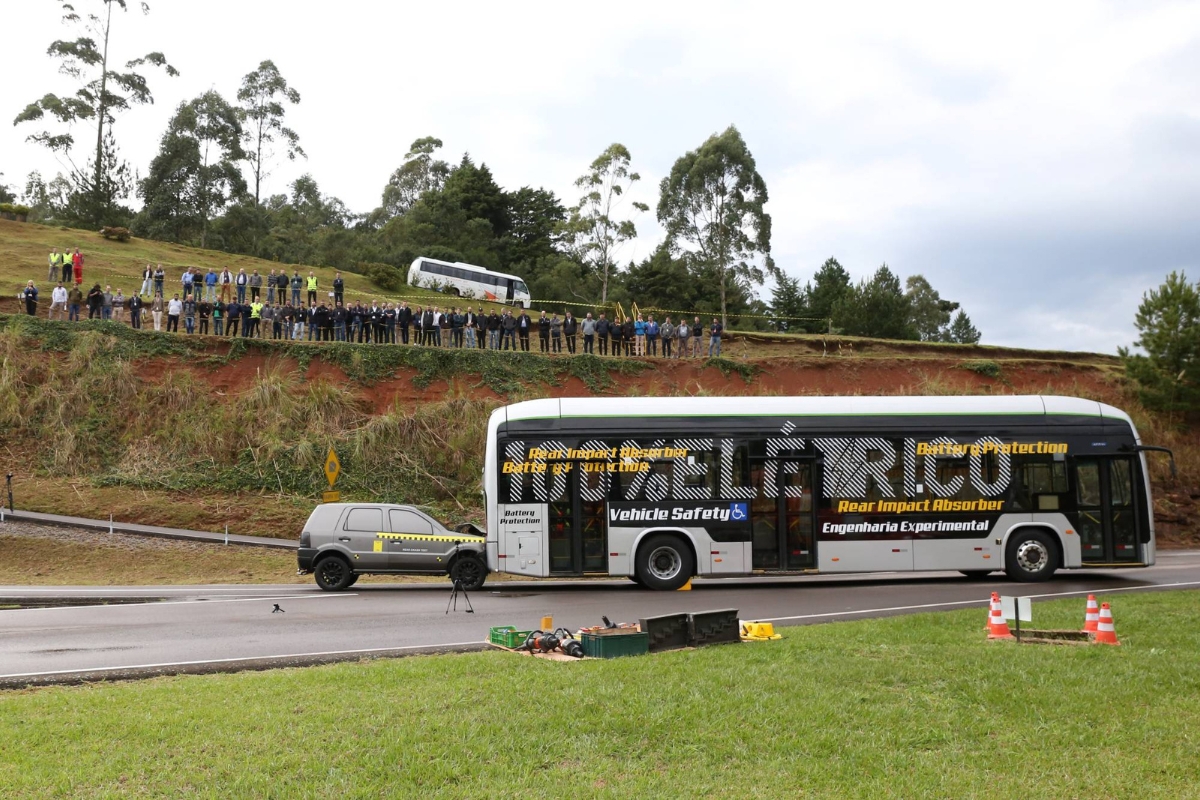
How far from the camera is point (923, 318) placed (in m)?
95.0

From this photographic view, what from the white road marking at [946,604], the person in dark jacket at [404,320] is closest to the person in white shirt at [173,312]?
the person in dark jacket at [404,320]

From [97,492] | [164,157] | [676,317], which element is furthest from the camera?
[164,157]

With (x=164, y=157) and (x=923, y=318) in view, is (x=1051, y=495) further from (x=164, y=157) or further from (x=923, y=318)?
(x=923, y=318)

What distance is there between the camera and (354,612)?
16.8 m

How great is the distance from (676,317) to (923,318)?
37796mm

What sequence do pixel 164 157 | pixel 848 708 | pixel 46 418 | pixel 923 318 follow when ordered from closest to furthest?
pixel 848 708 < pixel 46 418 < pixel 164 157 < pixel 923 318

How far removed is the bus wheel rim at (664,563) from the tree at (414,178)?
8124cm

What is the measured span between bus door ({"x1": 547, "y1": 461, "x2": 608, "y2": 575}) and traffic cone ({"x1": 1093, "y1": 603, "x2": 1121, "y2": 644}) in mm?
9379

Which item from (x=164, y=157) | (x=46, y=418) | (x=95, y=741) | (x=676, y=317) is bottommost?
(x=95, y=741)

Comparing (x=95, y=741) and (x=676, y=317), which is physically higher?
(x=676, y=317)

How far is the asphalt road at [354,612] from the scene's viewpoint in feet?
41.8

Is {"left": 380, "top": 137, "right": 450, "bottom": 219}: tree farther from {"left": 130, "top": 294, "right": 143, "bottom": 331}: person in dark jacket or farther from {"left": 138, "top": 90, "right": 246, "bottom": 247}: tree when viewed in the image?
{"left": 130, "top": 294, "right": 143, "bottom": 331}: person in dark jacket

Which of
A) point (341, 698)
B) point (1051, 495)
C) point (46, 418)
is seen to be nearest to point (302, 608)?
point (341, 698)

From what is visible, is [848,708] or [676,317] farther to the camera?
[676,317]
